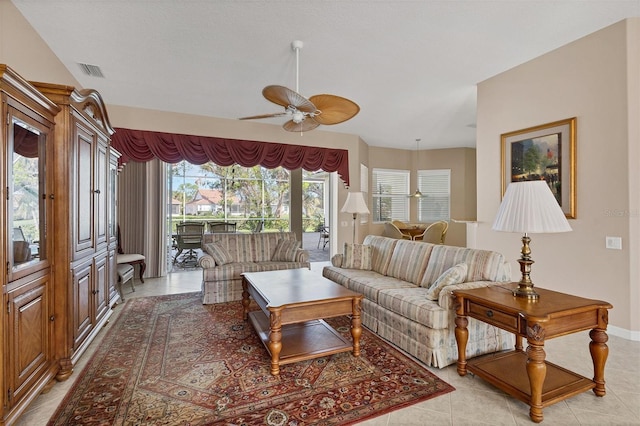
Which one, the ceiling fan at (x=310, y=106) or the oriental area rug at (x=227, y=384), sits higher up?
the ceiling fan at (x=310, y=106)

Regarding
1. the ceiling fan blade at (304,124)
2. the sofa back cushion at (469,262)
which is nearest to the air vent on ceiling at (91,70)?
the ceiling fan blade at (304,124)

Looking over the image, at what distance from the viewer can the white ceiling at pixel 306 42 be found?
2.75m

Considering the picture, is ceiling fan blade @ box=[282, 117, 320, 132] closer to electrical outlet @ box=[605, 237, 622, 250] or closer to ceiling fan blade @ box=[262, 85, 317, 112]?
ceiling fan blade @ box=[262, 85, 317, 112]

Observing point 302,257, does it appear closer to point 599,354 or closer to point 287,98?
point 287,98

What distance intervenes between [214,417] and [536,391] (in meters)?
1.89

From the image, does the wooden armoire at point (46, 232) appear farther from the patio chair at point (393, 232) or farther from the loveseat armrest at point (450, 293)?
the patio chair at point (393, 232)

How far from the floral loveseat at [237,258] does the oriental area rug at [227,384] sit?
42.5 inches

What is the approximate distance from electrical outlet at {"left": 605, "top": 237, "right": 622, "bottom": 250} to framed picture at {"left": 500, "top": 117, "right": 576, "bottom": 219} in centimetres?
38

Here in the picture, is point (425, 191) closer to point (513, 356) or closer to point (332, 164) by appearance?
point (332, 164)

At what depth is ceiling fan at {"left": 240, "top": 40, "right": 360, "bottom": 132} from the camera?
272 centimetres

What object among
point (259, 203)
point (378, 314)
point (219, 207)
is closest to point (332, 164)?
point (259, 203)

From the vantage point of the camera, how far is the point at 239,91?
4566 mm

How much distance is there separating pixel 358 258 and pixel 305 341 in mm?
1686

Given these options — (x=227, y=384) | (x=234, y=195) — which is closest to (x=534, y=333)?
(x=227, y=384)
